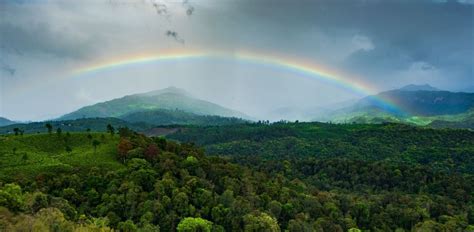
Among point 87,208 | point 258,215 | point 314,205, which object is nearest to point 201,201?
point 258,215

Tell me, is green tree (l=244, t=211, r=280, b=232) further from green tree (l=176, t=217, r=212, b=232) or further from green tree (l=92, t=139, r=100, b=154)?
green tree (l=92, t=139, r=100, b=154)

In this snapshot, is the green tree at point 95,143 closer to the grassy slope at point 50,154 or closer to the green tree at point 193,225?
the grassy slope at point 50,154

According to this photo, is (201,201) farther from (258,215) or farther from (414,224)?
(414,224)

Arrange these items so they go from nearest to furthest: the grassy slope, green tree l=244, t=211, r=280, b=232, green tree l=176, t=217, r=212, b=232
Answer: green tree l=176, t=217, r=212, b=232
green tree l=244, t=211, r=280, b=232
the grassy slope

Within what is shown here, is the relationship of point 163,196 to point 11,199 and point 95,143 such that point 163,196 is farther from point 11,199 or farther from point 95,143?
point 95,143

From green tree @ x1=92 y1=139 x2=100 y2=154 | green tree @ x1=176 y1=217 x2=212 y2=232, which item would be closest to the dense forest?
green tree @ x1=92 y1=139 x2=100 y2=154

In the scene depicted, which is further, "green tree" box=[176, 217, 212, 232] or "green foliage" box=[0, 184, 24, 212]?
"green tree" box=[176, 217, 212, 232]

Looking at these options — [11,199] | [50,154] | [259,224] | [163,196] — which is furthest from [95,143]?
[259,224]
